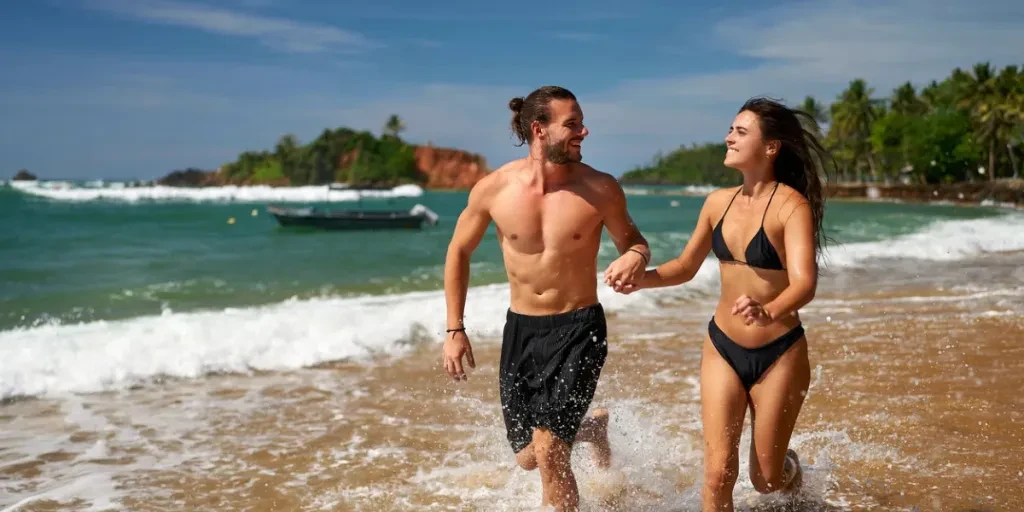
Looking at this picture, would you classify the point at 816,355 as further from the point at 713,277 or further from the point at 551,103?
the point at 713,277

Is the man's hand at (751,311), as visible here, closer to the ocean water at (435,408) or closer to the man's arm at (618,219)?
the man's arm at (618,219)

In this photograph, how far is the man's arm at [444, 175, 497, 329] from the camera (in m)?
4.33

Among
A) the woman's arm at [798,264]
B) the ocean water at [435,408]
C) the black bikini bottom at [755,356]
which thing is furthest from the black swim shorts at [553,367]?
the ocean water at [435,408]

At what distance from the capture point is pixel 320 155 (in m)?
197

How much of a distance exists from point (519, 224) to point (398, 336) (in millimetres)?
6957

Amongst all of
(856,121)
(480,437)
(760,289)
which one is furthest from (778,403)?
(856,121)

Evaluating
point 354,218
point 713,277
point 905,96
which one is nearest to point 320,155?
point 905,96

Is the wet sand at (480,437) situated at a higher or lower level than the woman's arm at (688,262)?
lower

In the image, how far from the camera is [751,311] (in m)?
3.40

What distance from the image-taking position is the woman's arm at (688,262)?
406 cm

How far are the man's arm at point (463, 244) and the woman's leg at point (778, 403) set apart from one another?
1.47 m

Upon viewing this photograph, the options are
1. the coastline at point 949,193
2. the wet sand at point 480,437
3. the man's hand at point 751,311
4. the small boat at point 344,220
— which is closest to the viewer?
the man's hand at point 751,311

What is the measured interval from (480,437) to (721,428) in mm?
3176

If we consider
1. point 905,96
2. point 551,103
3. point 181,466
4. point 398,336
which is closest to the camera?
point 551,103
